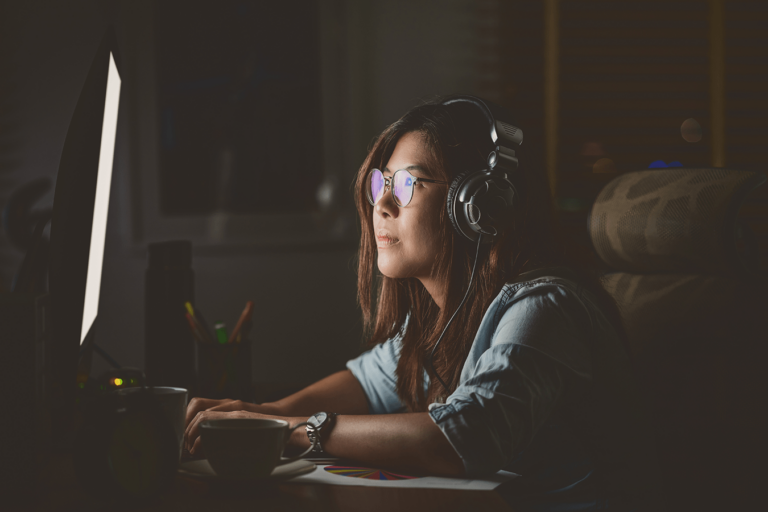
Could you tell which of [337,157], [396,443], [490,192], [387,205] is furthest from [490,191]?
[337,157]

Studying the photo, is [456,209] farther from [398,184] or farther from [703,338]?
[703,338]

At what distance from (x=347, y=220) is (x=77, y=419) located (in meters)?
1.04

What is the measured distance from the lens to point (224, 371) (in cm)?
120

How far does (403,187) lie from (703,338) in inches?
22.7

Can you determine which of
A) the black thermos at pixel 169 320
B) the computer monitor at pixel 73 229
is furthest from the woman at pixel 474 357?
the black thermos at pixel 169 320

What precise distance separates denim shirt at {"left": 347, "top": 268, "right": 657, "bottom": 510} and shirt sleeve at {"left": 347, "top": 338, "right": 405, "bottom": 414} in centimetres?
36

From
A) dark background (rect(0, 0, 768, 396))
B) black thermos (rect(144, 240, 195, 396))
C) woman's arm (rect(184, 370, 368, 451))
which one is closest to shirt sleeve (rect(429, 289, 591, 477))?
woman's arm (rect(184, 370, 368, 451))

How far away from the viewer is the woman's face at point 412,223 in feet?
3.33

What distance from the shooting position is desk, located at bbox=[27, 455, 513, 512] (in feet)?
1.91

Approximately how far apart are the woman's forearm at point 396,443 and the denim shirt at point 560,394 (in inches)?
1.0

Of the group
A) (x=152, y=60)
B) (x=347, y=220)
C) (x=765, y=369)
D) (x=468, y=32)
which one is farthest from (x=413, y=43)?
(x=765, y=369)

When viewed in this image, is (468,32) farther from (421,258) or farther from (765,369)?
(765,369)

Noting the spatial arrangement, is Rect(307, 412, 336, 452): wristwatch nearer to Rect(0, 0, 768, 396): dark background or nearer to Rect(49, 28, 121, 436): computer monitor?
Rect(49, 28, 121, 436): computer monitor

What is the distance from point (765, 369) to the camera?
918 millimetres
